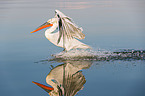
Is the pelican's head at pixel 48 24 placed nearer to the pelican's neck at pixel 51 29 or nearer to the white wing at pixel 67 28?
the pelican's neck at pixel 51 29

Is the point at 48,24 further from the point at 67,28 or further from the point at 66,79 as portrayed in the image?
the point at 66,79

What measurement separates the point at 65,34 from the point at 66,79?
72.4 inches

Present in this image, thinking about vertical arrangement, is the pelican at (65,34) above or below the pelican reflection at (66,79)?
above

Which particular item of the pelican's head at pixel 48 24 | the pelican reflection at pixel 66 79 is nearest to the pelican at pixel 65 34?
the pelican's head at pixel 48 24

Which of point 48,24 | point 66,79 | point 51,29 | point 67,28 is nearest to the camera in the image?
point 66,79

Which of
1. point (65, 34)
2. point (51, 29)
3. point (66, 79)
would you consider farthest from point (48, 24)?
point (66, 79)

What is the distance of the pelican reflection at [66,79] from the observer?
5172 mm

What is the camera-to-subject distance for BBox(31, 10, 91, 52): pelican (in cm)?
708

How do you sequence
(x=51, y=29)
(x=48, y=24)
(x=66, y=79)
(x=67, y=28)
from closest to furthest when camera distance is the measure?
(x=66, y=79) < (x=67, y=28) < (x=51, y=29) < (x=48, y=24)

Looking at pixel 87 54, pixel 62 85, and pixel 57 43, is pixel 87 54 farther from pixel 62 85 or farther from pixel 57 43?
pixel 62 85

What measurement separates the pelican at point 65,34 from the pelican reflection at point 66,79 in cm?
67

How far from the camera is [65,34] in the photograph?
713 centimetres

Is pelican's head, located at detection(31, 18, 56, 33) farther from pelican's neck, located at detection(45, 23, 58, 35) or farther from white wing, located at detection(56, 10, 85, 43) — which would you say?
white wing, located at detection(56, 10, 85, 43)

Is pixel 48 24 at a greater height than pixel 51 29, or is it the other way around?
pixel 48 24
